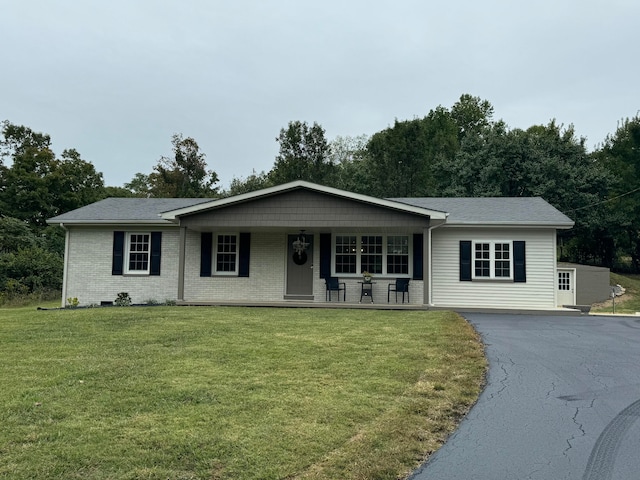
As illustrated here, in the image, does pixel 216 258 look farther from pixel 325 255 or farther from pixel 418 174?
pixel 418 174

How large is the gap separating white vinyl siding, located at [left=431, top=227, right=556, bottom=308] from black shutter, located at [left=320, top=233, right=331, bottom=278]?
326cm

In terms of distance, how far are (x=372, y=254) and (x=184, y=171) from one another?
20365 mm

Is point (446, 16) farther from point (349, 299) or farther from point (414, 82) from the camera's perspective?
point (414, 82)

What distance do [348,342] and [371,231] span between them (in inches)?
291

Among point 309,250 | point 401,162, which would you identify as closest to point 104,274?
point 309,250

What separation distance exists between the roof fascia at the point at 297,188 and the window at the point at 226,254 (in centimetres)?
177

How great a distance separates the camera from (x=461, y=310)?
510 inches

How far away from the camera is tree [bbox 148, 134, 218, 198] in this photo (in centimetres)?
3069

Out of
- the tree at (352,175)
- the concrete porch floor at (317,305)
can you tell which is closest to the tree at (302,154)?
the tree at (352,175)

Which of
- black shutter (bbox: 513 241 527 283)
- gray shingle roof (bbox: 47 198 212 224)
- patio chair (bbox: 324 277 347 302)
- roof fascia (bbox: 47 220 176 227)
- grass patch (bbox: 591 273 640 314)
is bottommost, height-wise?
A: grass patch (bbox: 591 273 640 314)

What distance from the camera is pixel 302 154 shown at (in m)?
27.6

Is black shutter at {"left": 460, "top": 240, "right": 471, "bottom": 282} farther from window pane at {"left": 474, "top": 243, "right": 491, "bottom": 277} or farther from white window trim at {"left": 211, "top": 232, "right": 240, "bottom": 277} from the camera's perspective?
white window trim at {"left": 211, "top": 232, "right": 240, "bottom": 277}

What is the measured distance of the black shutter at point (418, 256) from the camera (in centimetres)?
1405

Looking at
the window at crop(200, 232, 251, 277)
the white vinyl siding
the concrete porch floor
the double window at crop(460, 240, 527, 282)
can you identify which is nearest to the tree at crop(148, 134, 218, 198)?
the window at crop(200, 232, 251, 277)
